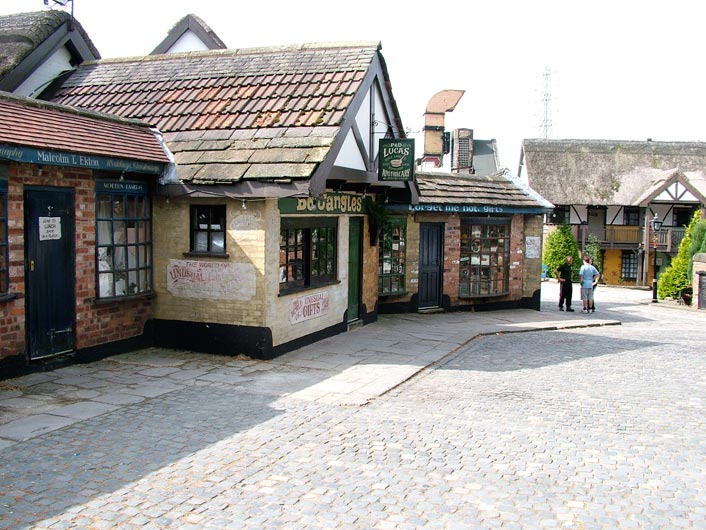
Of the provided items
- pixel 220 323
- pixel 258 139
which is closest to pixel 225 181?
pixel 258 139

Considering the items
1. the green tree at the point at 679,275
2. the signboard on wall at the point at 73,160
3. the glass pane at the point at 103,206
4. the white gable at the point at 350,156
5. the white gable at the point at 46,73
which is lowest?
the green tree at the point at 679,275

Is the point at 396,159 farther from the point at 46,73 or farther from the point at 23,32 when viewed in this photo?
the point at 23,32

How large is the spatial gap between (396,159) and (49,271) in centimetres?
629

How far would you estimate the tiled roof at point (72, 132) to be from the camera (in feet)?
27.9

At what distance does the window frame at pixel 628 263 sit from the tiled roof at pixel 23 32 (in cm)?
3590

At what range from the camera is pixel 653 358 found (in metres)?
12.0

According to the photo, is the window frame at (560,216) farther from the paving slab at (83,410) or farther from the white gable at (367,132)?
the paving slab at (83,410)

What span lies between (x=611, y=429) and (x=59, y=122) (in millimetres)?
8036

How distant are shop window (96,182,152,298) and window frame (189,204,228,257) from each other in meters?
0.76

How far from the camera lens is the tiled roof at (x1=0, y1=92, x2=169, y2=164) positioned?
8.50 metres

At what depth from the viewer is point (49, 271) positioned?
9.33 m

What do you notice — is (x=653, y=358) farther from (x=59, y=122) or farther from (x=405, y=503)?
(x=59, y=122)

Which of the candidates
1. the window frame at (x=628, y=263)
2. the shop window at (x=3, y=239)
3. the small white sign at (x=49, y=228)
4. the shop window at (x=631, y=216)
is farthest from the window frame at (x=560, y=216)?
the shop window at (x=3, y=239)

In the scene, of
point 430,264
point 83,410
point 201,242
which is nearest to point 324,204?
point 201,242
